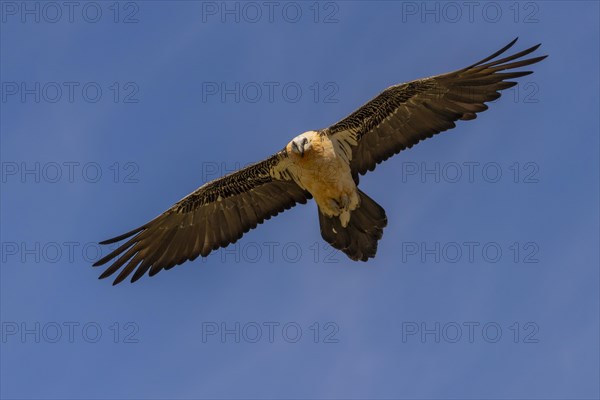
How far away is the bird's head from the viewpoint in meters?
19.1

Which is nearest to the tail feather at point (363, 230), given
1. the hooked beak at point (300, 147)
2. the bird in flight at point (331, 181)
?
the bird in flight at point (331, 181)

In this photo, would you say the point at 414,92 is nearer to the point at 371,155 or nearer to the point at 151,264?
the point at 371,155

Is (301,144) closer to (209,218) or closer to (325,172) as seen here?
(325,172)

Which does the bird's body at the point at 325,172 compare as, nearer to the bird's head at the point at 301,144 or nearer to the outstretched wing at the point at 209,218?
the bird's head at the point at 301,144

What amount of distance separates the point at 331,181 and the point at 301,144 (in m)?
0.86

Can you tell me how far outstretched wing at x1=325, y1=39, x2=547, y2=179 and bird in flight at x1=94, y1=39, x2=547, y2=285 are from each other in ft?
0.05

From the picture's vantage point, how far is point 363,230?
19.7m

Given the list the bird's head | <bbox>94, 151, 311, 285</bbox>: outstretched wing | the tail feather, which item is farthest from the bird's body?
<bbox>94, 151, 311, 285</bbox>: outstretched wing

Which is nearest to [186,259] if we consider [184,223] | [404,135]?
[184,223]

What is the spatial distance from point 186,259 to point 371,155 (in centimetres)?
371

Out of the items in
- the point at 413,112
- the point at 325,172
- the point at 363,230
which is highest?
the point at 413,112

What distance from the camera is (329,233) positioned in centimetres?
1992

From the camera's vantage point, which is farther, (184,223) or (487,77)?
(184,223)

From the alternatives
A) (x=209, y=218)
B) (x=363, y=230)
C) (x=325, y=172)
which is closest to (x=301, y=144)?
(x=325, y=172)
